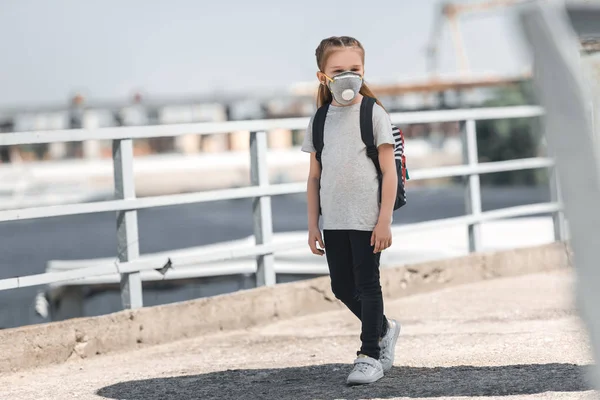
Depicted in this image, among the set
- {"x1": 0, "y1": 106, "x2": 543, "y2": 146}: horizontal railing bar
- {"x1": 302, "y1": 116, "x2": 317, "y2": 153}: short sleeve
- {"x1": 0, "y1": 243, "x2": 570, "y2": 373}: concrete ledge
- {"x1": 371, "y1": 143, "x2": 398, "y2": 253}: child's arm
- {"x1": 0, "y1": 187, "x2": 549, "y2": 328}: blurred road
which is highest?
{"x1": 0, "y1": 106, "x2": 543, "y2": 146}: horizontal railing bar

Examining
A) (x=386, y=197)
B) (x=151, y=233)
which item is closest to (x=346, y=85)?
(x=386, y=197)

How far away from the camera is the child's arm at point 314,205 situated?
4.12 meters

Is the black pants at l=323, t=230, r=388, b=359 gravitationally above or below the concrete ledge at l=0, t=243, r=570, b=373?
above

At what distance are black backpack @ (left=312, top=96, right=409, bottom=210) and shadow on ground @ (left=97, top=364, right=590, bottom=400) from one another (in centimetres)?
70

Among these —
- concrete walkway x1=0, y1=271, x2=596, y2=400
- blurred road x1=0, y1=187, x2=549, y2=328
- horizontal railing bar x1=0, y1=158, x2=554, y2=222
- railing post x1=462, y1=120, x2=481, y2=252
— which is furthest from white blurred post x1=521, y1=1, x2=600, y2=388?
blurred road x1=0, y1=187, x2=549, y2=328

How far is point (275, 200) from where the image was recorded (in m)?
95.1

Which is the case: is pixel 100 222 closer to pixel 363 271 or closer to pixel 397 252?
pixel 397 252

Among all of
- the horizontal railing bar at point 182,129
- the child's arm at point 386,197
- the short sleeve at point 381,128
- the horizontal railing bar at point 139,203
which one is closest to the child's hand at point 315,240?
the child's arm at point 386,197

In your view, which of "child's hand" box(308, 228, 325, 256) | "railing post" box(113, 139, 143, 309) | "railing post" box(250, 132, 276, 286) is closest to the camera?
"child's hand" box(308, 228, 325, 256)

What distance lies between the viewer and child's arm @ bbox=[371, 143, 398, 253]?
12.9 ft

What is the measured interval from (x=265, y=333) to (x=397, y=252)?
9.07 m

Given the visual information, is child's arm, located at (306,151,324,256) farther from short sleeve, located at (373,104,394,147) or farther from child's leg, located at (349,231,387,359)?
short sleeve, located at (373,104,394,147)

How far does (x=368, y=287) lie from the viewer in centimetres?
407

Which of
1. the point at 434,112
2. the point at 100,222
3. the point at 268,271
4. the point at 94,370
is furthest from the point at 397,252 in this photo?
the point at 100,222
